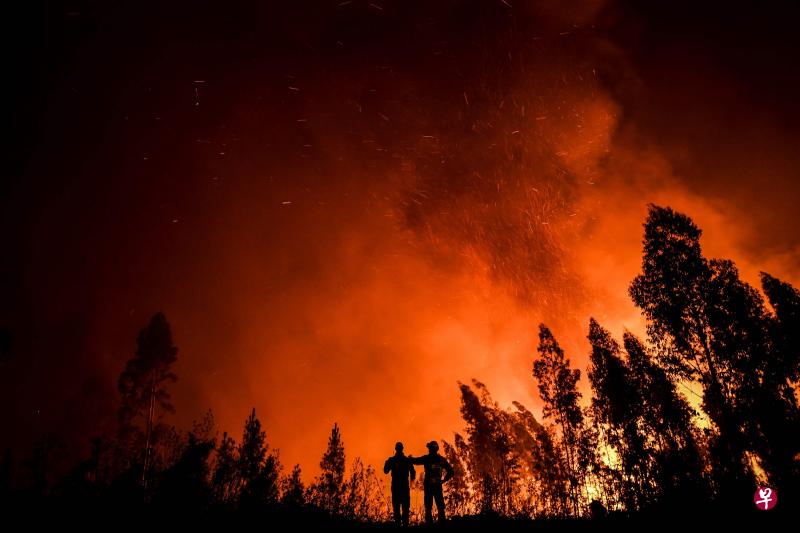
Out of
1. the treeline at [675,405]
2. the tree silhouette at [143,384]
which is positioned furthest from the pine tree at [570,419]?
the tree silhouette at [143,384]

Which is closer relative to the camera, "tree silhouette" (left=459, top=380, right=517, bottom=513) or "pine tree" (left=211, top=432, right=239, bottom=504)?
"pine tree" (left=211, top=432, right=239, bottom=504)

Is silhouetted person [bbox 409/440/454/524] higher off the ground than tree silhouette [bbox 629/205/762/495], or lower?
lower

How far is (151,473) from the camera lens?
9.36 meters

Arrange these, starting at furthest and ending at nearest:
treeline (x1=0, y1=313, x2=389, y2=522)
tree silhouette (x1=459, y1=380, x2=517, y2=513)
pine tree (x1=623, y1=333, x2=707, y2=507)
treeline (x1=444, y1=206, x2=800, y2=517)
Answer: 1. tree silhouette (x1=459, y1=380, x2=517, y2=513)
2. pine tree (x1=623, y1=333, x2=707, y2=507)
3. treeline (x1=444, y1=206, x2=800, y2=517)
4. treeline (x1=0, y1=313, x2=389, y2=522)

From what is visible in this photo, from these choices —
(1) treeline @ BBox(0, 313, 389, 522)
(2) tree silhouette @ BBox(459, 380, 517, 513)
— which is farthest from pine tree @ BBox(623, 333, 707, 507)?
(1) treeline @ BBox(0, 313, 389, 522)

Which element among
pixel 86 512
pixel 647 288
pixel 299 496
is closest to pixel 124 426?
pixel 299 496

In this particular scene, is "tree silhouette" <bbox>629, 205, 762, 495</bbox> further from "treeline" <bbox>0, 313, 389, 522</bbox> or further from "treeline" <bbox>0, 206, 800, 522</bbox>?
"treeline" <bbox>0, 313, 389, 522</bbox>

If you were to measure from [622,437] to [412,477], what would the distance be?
25771mm

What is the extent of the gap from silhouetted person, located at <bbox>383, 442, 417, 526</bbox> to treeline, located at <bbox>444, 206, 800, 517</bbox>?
4.21 m

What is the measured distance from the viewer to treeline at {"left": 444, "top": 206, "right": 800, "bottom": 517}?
704 inches

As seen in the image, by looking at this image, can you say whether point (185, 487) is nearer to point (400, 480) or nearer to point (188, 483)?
point (188, 483)

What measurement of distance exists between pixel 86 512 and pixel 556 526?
9.87m

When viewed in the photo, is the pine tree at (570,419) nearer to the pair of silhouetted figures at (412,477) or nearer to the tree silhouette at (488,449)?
the tree silhouette at (488,449)

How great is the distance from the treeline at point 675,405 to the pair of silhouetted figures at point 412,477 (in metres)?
3.58
